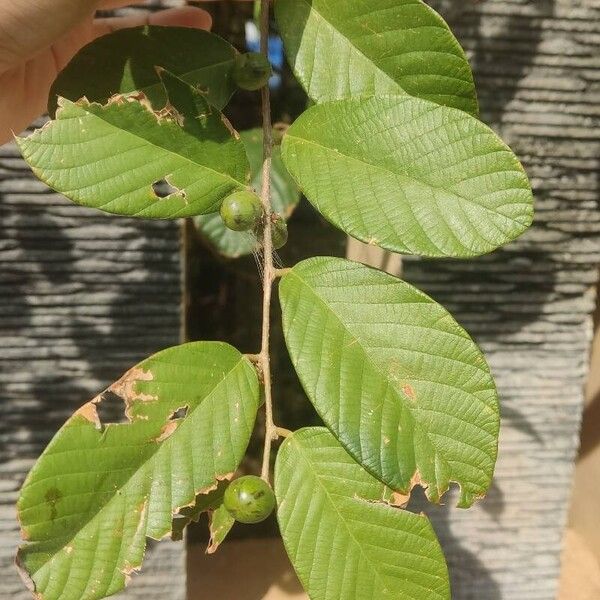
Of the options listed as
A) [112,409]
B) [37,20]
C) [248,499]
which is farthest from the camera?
[112,409]

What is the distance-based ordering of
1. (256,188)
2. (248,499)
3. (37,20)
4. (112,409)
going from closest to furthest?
(248,499)
(37,20)
(256,188)
(112,409)

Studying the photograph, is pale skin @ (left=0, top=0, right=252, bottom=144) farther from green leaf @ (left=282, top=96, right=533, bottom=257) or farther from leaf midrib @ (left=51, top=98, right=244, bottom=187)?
green leaf @ (left=282, top=96, right=533, bottom=257)

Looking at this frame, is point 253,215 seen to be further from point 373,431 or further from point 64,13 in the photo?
point 64,13

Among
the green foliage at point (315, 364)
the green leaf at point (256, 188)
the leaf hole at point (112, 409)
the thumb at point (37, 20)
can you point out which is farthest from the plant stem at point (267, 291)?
the leaf hole at point (112, 409)

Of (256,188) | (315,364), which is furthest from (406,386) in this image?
(256,188)

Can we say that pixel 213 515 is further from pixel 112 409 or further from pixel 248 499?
pixel 112 409

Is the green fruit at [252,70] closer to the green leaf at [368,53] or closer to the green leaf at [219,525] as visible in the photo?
the green leaf at [368,53]
